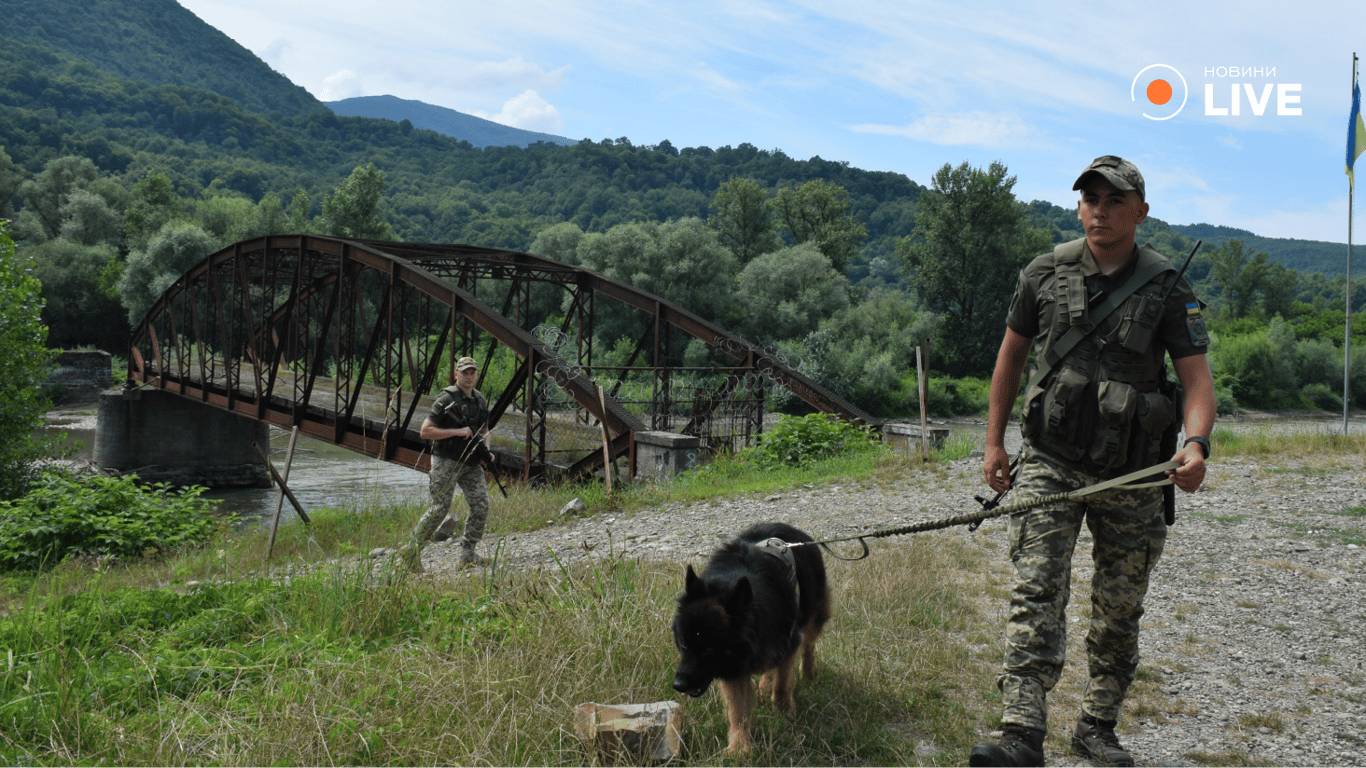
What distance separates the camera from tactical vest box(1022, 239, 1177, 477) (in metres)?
3.05

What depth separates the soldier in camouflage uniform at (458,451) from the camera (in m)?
7.62

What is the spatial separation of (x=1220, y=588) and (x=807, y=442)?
27.5ft

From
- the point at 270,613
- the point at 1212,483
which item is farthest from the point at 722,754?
the point at 1212,483

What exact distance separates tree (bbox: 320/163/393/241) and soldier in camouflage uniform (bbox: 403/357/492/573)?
49.9m

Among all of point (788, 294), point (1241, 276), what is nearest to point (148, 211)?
point (788, 294)

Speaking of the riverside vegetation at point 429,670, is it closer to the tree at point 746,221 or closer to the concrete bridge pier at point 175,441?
the concrete bridge pier at point 175,441

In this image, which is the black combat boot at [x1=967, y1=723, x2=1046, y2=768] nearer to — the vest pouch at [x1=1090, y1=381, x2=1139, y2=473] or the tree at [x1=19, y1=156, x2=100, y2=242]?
the vest pouch at [x1=1090, y1=381, x2=1139, y2=473]

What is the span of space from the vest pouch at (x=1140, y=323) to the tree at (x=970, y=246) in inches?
1957

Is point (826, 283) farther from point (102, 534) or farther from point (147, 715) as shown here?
point (147, 715)

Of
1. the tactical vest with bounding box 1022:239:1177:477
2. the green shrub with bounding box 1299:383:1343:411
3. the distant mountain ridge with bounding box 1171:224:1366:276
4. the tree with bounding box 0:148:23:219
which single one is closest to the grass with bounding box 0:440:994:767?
the tactical vest with bounding box 1022:239:1177:477

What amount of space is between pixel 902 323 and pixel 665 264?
14.6 metres

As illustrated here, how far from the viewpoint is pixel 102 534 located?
424 inches

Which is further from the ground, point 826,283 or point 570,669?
point 826,283

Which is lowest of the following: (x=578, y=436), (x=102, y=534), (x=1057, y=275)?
(x=102, y=534)
